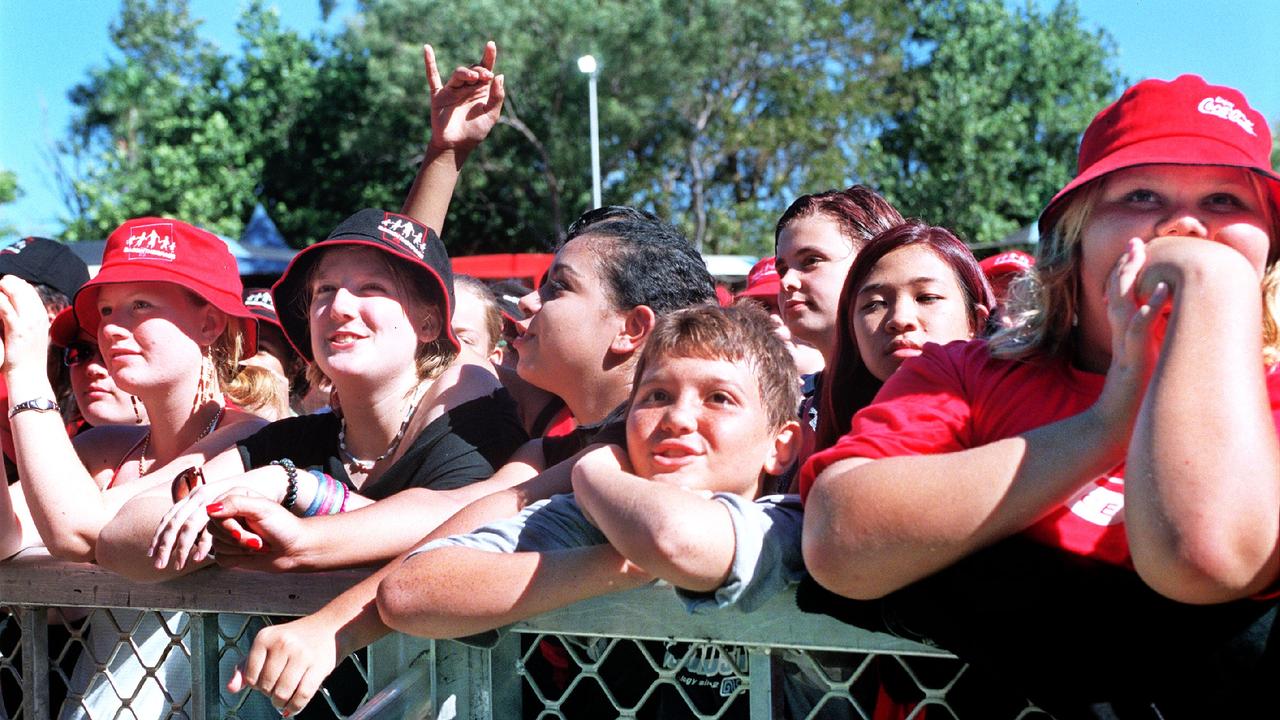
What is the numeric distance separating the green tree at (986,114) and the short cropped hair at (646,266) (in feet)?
78.1

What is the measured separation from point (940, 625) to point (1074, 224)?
65 centimetres

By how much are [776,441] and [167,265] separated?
1669mm

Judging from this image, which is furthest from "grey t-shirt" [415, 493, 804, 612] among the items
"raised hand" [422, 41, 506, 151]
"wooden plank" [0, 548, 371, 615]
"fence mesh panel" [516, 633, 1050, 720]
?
"raised hand" [422, 41, 506, 151]

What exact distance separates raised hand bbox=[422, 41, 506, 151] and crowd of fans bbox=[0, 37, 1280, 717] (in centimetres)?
62

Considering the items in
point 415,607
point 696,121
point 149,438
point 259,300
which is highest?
point 696,121

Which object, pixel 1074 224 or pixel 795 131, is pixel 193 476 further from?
pixel 795 131

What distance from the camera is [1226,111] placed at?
1553mm

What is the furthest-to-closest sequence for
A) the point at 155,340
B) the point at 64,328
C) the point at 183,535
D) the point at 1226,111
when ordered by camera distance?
the point at 64,328
the point at 155,340
the point at 183,535
the point at 1226,111

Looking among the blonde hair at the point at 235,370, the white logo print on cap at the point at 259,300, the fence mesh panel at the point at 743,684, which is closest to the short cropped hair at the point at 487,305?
the white logo print on cap at the point at 259,300

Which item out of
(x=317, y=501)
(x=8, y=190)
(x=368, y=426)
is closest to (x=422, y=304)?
(x=368, y=426)

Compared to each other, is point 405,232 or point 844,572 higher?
point 405,232

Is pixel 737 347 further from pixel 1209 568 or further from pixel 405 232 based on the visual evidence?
pixel 405 232

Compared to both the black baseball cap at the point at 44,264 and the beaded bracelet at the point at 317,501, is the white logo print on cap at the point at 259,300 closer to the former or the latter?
the black baseball cap at the point at 44,264

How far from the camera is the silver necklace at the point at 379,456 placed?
2.50 m
